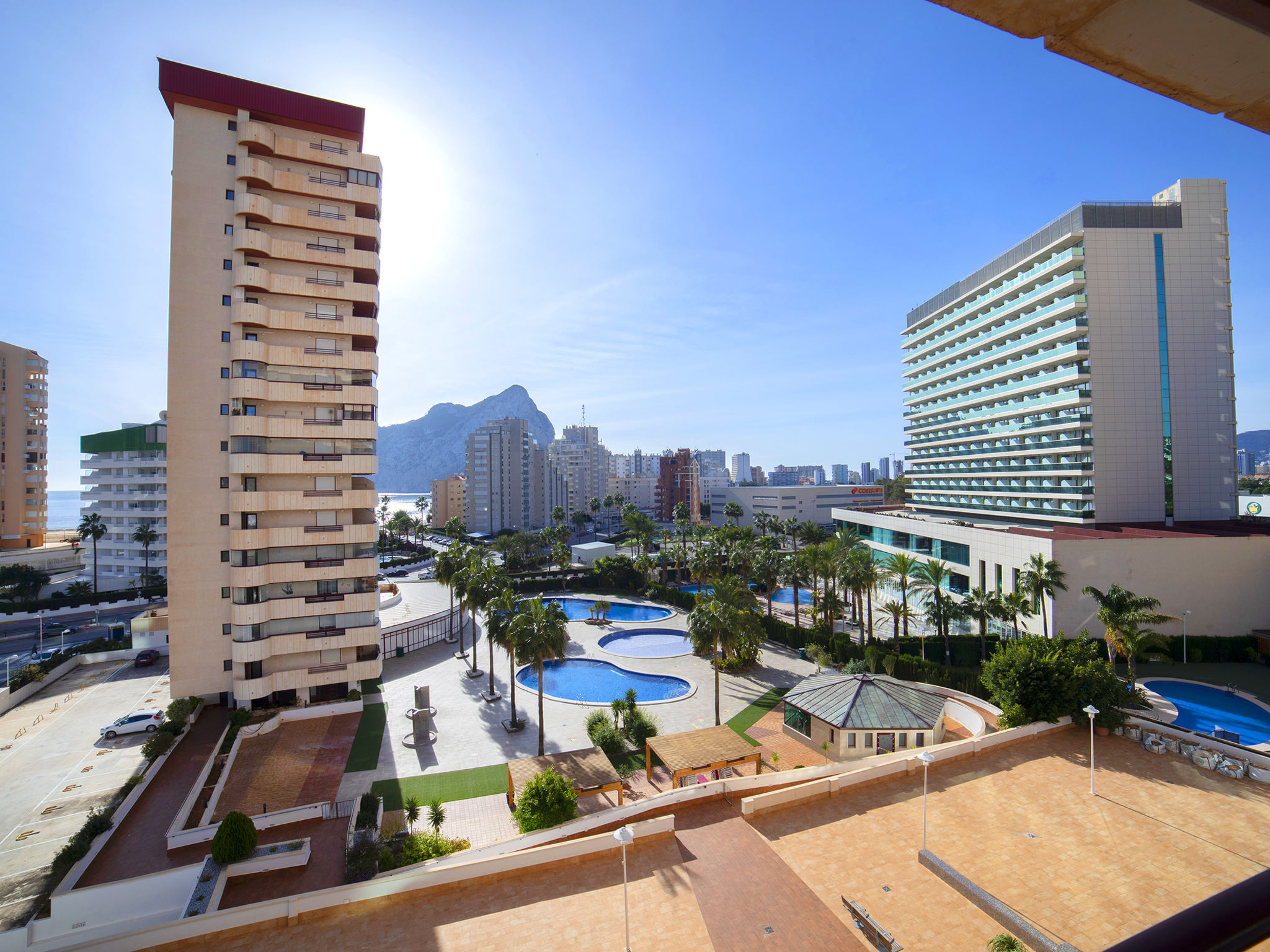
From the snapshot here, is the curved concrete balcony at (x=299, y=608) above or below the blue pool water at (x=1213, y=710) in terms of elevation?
above

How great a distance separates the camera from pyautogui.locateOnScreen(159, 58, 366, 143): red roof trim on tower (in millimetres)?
32406

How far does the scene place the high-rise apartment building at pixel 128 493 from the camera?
7362 cm

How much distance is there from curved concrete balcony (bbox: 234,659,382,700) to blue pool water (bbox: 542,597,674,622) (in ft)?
79.5

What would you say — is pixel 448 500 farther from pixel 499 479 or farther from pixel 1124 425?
pixel 1124 425

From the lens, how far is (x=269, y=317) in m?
33.8

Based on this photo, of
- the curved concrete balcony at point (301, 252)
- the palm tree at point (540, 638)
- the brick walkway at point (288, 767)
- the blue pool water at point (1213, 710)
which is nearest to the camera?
the brick walkway at point (288, 767)

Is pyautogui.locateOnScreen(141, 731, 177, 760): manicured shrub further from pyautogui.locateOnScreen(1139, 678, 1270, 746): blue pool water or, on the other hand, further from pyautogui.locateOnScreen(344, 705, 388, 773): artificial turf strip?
pyautogui.locateOnScreen(1139, 678, 1270, 746): blue pool water

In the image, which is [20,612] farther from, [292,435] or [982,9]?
[982,9]

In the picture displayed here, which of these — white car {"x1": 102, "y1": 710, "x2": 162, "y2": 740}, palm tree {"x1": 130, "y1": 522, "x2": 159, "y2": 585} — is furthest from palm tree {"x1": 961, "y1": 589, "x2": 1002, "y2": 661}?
palm tree {"x1": 130, "y1": 522, "x2": 159, "y2": 585}

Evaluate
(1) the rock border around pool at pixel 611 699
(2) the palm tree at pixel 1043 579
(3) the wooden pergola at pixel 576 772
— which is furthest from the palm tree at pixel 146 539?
(2) the palm tree at pixel 1043 579

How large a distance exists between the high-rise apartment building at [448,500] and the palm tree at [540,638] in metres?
121

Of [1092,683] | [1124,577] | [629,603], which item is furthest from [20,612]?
[1124,577]

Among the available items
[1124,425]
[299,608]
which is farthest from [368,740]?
[1124,425]

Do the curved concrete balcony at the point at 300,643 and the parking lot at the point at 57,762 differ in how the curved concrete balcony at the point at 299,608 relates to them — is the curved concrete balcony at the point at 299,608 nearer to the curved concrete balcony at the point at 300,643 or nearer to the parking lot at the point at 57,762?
the curved concrete balcony at the point at 300,643
